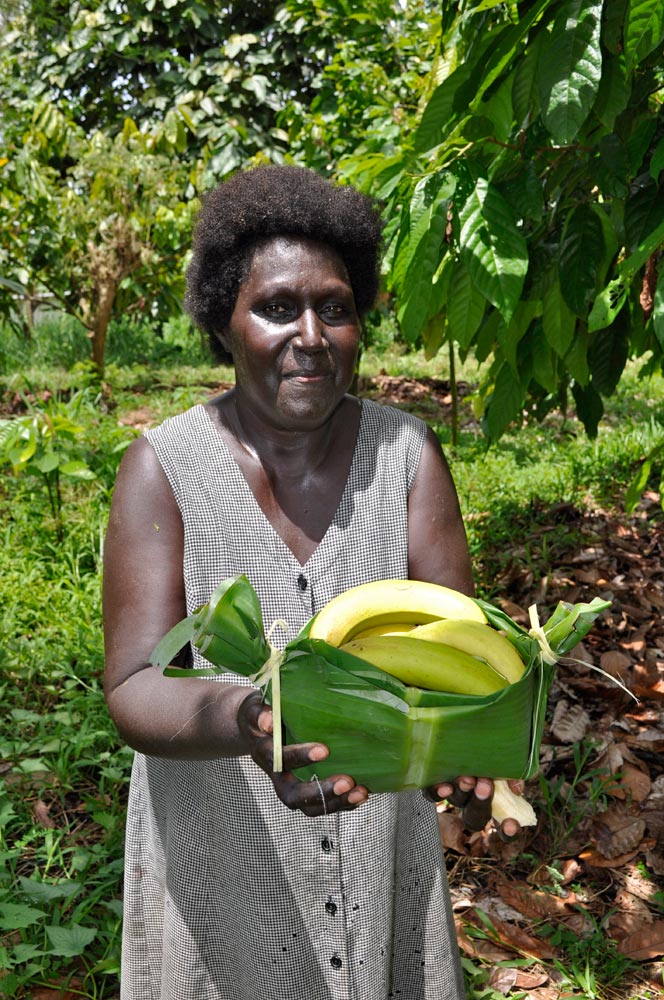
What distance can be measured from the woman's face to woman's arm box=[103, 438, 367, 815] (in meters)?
0.24

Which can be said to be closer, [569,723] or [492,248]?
[492,248]

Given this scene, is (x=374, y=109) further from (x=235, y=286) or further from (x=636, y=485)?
(x=235, y=286)

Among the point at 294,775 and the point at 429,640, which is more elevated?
the point at 429,640

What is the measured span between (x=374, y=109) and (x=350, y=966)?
4.02 m

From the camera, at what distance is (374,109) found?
178 inches

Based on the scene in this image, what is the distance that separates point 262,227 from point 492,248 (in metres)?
0.41

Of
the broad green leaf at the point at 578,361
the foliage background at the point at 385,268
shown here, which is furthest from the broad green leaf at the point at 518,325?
the broad green leaf at the point at 578,361

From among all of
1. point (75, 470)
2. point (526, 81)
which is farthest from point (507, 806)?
point (75, 470)

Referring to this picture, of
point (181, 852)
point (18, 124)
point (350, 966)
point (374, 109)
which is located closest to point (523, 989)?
point (350, 966)

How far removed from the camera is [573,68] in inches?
58.4

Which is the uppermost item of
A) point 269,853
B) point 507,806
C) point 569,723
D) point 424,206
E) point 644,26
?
point 644,26

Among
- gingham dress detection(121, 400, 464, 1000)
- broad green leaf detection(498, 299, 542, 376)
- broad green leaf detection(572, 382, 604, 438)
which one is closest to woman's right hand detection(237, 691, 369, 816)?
gingham dress detection(121, 400, 464, 1000)

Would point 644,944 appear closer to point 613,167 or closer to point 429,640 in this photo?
point 429,640

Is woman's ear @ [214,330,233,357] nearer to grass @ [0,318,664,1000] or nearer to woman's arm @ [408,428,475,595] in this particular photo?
woman's arm @ [408,428,475,595]
